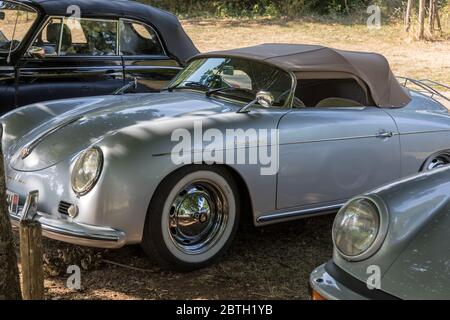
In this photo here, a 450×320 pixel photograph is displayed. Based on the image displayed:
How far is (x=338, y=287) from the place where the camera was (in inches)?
93.0

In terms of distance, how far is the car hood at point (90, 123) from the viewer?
12.1ft

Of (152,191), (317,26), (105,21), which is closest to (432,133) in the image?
(152,191)

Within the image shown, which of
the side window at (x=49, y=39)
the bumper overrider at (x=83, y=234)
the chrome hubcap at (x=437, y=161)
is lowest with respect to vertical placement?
the chrome hubcap at (x=437, y=161)

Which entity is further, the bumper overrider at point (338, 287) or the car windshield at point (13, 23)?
the car windshield at point (13, 23)

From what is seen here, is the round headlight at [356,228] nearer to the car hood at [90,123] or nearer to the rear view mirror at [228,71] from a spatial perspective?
the car hood at [90,123]

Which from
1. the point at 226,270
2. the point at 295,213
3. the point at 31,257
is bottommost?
the point at 226,270

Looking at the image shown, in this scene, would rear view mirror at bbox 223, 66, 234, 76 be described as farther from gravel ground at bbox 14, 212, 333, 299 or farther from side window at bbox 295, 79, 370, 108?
gravel ground at bbox 14, 212, 333, 299

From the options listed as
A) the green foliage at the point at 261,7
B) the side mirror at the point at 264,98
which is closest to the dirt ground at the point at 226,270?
the side mirror at the point at 264,98

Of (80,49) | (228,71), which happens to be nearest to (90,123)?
(228,71)

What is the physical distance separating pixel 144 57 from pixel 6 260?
14.7ft

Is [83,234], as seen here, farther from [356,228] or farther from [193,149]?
[356,228]

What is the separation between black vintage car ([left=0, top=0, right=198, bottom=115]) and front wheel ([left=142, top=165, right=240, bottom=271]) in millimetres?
2995

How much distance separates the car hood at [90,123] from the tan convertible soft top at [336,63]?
58 centimetres

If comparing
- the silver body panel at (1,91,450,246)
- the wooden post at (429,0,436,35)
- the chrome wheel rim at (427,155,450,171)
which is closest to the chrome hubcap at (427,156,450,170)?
the chrome wheel rim at (427,155,450,171)
